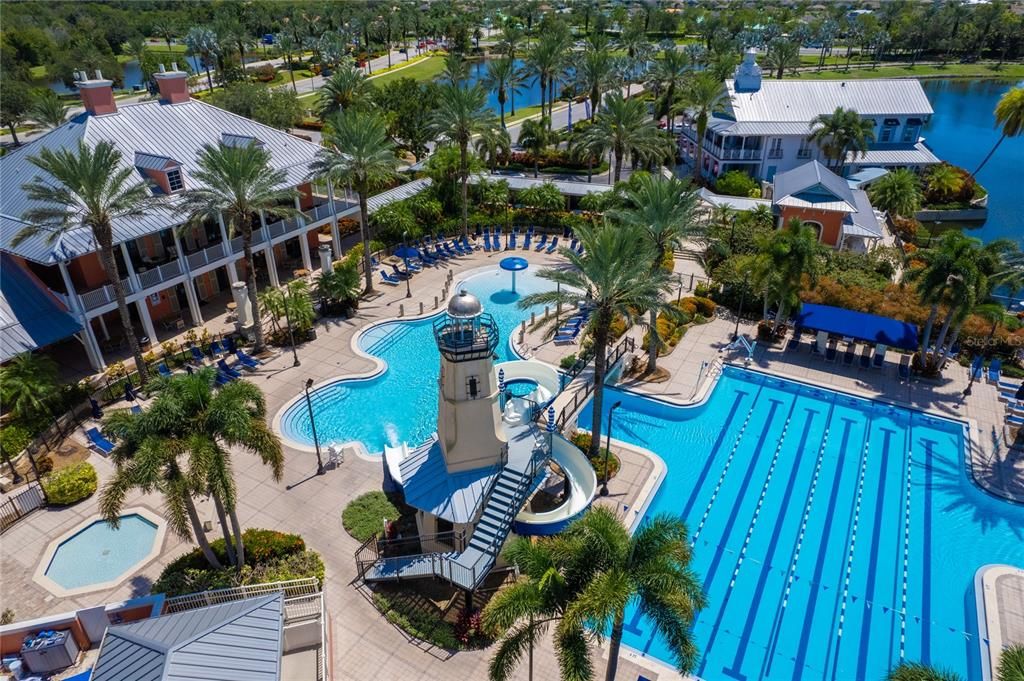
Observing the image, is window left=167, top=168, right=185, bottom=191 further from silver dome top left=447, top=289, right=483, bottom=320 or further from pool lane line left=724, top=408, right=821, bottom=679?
pool lane line left=724, top=408, right=821, bottom=679

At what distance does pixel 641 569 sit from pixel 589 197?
37253 mm

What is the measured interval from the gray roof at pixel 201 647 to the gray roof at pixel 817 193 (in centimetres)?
4087

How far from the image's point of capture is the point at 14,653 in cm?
1773

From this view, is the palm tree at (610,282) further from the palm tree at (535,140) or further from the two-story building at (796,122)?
the two-story building at (796,122)

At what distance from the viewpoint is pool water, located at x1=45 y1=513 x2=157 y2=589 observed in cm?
2070

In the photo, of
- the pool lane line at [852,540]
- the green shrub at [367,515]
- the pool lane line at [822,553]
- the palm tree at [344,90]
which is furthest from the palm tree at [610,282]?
the palm tree at [344,90]

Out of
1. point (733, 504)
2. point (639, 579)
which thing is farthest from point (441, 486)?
point (733, 504)

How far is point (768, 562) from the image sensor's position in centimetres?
2180

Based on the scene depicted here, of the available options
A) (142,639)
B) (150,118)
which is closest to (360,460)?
(142,639)

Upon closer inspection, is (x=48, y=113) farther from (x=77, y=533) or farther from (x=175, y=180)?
(x=77, y=533)

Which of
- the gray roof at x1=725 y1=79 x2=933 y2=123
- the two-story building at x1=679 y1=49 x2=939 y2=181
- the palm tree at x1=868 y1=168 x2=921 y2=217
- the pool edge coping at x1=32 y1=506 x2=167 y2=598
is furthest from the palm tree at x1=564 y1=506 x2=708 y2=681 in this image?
the gray roof at x1=725 y1=79 x2=933 y2=123

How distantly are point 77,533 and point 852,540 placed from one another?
1095 inches

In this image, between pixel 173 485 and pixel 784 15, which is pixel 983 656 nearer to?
pixel 173 485

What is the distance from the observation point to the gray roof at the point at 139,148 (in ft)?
96.4
